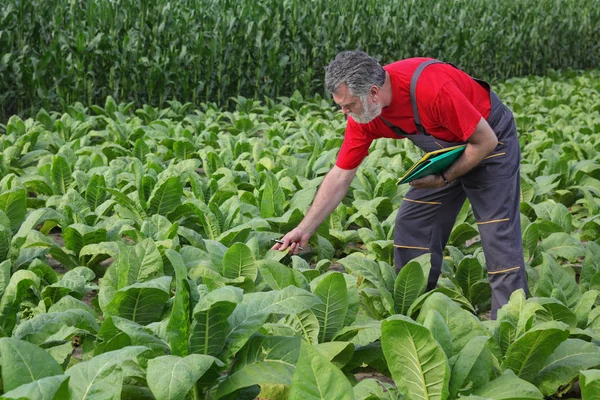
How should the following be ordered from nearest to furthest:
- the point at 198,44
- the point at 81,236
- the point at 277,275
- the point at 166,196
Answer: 1. the point at 277,275
2. the point at 81,236
3. the point at 166,196
4. the point at 198,44

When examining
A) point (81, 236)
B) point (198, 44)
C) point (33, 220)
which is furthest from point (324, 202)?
point (198, 44)

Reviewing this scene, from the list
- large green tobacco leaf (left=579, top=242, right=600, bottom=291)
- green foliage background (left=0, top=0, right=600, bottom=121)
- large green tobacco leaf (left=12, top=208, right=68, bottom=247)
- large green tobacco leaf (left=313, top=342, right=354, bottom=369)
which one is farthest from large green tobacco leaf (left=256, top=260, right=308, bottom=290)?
green foliage background (left=0, top=0, right=600, bottom=121)

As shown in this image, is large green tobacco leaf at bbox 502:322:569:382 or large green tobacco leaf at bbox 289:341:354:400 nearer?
large green tobacco leaf at bbox 289:341:354:400

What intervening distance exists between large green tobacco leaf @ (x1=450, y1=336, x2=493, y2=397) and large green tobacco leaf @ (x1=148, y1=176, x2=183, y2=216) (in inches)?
109

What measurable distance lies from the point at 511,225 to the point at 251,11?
9.16 metres

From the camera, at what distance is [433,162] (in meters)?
3.90

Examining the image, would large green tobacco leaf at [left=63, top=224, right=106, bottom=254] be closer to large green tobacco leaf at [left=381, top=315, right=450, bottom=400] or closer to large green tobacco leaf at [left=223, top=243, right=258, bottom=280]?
large green tobacco leaf at [left=223, top=243, right=258, bottom=280]

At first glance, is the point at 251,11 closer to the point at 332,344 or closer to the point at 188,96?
the point at 188,96

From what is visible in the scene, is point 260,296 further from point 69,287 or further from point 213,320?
point 69,287

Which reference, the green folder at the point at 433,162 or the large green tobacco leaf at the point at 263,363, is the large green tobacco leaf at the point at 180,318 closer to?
the large green tobacco leaf at the point at 263,363

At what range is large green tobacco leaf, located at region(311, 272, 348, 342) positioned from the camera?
3.22 meters

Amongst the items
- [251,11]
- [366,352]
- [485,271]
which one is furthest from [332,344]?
[251,11]

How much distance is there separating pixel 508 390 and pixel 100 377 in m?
1.41

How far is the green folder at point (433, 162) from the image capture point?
3.89 metres
